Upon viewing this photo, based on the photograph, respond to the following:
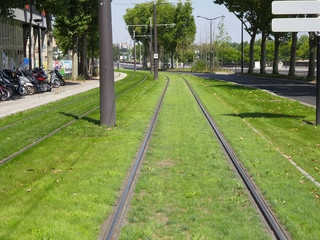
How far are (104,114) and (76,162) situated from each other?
14.9ft

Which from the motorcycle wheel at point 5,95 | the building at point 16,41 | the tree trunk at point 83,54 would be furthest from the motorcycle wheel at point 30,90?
the tree trunk at point 83,54

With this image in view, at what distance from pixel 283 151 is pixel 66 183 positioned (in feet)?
15.0

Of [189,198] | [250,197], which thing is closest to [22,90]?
[189,198]

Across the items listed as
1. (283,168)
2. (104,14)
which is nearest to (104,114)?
(104,14)

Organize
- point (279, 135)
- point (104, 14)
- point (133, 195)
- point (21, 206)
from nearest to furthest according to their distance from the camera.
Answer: point (21, 206) → point (133, 195) → point (279, 135) → point (104, 14)

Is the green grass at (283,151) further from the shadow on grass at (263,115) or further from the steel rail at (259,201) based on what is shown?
the steel rail at (259,201)

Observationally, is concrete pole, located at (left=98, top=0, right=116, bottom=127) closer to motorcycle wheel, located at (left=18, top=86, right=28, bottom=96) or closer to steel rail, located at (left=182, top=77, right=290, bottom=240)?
steel rail, located at (left=182, top=77, right=290, bottom=240)

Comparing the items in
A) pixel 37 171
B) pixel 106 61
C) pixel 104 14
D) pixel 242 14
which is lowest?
pixel 37 171

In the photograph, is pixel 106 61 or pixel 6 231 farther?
pixel 106 61

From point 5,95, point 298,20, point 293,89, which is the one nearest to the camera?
point 298,20

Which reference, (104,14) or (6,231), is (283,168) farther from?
(104,14)

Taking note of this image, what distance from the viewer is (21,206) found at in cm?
607

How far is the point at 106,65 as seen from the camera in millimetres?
13008

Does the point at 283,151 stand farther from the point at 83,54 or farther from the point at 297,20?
the point at 83,54
